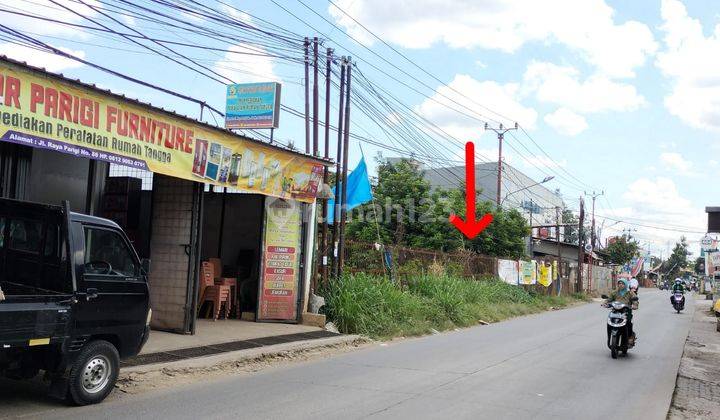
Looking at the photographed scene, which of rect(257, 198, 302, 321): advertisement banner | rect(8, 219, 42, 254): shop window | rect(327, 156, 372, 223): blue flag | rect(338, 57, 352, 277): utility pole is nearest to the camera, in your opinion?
rect(8, 219, 42, 254): shop window

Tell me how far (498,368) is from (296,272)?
5.29 meters

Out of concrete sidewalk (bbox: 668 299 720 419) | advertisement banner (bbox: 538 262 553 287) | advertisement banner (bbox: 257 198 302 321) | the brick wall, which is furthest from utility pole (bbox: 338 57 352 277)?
advertisement banner (bbox: 538 262 553 287)

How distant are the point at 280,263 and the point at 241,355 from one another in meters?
3.90

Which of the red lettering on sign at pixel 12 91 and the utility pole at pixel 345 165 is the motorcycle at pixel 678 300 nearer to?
the utility pole at pixel 345 165

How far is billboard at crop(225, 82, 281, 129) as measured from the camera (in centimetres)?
1639

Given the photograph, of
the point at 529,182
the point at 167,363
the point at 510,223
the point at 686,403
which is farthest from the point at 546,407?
the point at 529,182

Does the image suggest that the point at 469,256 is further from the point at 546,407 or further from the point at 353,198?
the point at 546,407

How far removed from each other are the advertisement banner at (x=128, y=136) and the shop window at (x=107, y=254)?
5.82 feet

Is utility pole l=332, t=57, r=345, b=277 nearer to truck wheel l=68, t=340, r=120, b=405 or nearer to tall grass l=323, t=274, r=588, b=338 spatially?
tall grass l=323, t=274, r=588, b=338

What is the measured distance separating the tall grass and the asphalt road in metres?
1.28

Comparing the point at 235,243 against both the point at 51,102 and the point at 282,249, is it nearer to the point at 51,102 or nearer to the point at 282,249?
the point at 282,249

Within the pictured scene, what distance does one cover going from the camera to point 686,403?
7.80 metres

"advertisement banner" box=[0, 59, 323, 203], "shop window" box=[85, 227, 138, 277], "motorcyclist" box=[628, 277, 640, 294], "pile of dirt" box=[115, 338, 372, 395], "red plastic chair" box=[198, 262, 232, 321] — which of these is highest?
"advertisement banner" box=[0, 59, 323, 203]

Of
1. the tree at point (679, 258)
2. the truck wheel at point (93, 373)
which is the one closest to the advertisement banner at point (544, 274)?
the truck wheel at point (93, 373)
